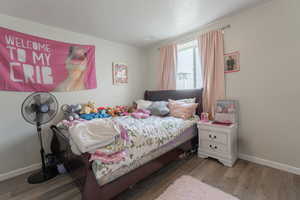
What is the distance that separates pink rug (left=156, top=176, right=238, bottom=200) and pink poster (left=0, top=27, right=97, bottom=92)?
2.35 meters

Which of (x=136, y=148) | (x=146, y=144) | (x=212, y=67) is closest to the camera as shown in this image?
(x=136, y=148)

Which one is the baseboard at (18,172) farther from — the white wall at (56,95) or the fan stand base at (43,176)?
the fan stand base at (43,176)

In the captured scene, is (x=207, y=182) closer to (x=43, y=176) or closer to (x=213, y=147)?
(x=213, y=147)

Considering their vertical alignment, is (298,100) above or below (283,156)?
above

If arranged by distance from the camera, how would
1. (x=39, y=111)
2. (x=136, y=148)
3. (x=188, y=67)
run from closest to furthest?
(x=136, y=148), (x=39, y=111), (x=188, y=67)

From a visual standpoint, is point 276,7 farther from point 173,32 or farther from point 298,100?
point 173,32

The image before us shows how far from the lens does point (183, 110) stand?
8.34 feet

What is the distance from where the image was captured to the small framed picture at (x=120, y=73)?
10.5 ft

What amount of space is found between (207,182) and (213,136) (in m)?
0.72

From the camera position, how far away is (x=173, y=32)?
9.18 feet

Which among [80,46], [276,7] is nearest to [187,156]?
[276,7]

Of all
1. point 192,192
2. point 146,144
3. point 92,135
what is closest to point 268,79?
point 192,192

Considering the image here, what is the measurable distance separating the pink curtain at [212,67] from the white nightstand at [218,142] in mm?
490

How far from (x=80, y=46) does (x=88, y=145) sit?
2174 millimetres
